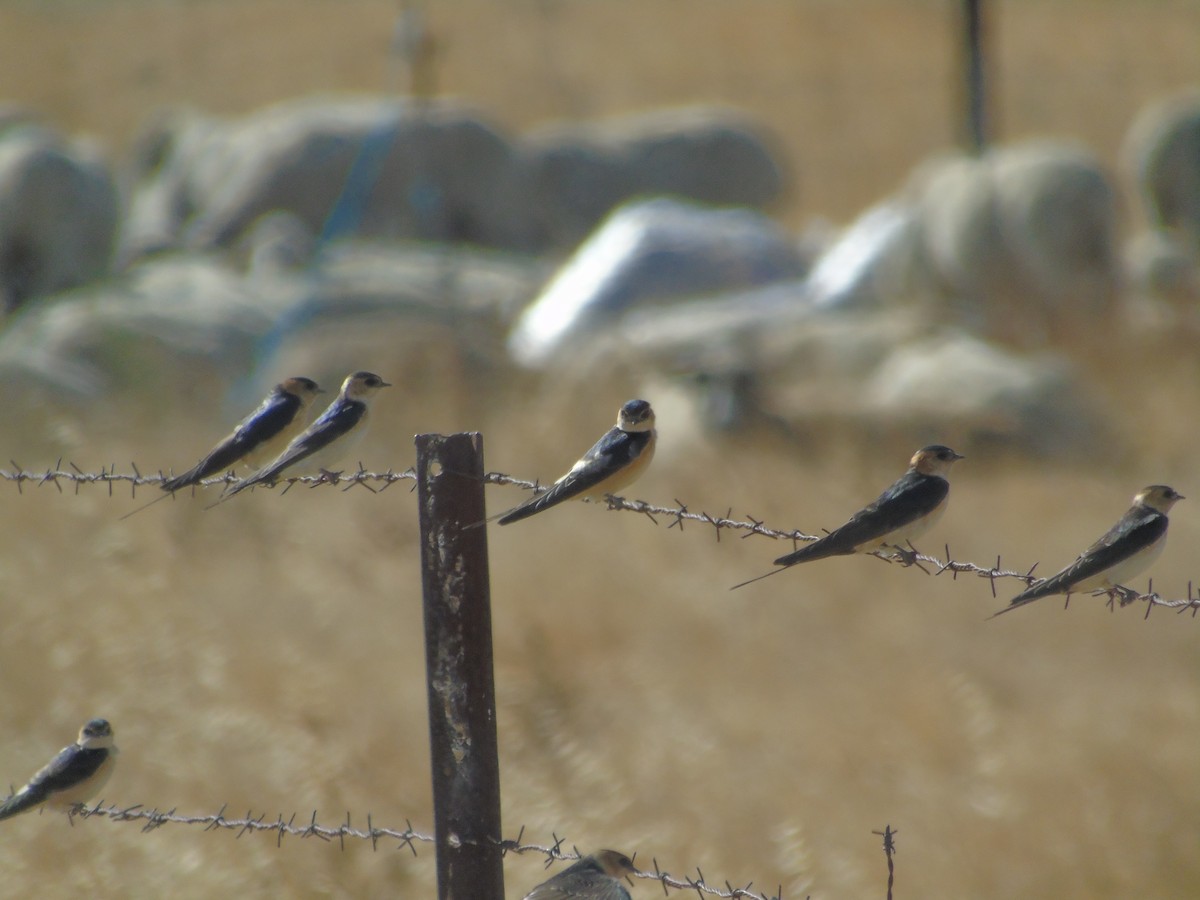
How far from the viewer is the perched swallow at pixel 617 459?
4.06m

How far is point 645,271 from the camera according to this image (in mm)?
19891

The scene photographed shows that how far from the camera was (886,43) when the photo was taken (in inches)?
2068

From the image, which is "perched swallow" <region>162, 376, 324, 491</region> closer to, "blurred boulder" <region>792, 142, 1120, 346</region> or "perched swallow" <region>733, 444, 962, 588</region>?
"perched swallow" <region>733, 444, 962, 588</region>

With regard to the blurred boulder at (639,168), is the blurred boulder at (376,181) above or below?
below

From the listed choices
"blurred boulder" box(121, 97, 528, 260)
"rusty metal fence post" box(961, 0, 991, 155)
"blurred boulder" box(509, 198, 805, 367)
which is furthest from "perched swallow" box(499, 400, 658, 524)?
"blurred boulder" box(121, 97, 528, 260)

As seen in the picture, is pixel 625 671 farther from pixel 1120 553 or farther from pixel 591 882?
pixel 591 882

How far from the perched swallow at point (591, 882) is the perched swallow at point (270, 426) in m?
1.56

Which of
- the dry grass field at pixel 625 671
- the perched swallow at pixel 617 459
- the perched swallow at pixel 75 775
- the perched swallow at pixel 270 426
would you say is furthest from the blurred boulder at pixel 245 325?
the perched swallow at pixel 617 459

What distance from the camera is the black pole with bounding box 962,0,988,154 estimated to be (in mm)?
24266

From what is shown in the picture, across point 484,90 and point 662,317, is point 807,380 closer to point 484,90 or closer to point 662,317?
point 662,317

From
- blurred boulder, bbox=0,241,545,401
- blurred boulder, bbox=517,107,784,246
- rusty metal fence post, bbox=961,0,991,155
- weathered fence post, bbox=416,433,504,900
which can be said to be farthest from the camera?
blurred boulder, bbox=517,107,784,246

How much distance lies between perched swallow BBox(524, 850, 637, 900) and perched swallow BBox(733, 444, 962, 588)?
3.09 ft

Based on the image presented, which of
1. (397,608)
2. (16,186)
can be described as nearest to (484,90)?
(16,186)

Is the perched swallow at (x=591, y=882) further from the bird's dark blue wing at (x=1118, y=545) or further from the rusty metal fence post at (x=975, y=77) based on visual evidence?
the rusty metal fence post at (x=975, y=77)
